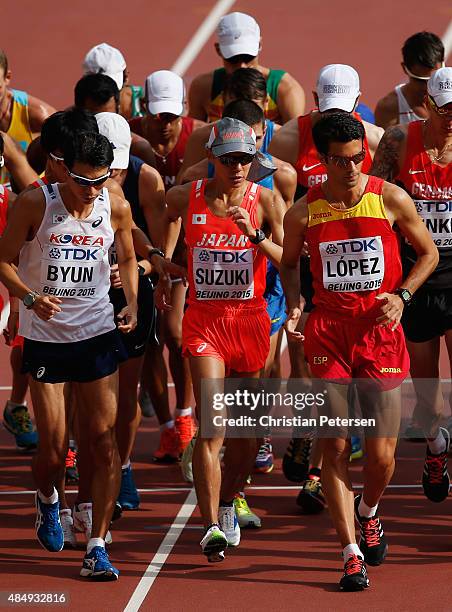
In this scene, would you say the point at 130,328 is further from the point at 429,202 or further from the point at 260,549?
the point at 429,202

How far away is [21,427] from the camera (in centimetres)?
1114

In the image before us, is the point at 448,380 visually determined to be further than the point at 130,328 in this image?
Yes

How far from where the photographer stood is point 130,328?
A: 325 inches

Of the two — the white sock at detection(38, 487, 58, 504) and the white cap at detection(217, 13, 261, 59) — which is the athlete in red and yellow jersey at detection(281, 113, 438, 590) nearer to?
the white sock at detection(38, 487, 58, 504)

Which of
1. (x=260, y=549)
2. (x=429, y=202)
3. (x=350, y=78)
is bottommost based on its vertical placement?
(x=260, y=549)

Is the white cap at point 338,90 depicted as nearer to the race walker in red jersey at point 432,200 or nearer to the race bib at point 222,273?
the race walker in red jersey at point 432,200

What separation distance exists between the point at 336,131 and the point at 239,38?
4.04m

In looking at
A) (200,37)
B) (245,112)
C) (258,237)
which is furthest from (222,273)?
(200,37)

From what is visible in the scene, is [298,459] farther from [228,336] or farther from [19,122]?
[19,122]

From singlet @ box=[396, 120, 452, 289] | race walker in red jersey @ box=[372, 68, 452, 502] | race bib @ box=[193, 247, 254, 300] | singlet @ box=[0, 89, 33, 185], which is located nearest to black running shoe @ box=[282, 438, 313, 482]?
race walker in red jersey @ box=[372, 68, 452, 502]

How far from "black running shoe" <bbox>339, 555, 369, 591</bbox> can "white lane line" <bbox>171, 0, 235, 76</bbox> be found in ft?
41.1

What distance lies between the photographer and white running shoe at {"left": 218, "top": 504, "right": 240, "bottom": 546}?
8.66m

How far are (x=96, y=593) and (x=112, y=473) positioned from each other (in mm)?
719

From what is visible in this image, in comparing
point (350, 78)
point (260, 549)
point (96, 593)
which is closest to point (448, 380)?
point (350, 78)
